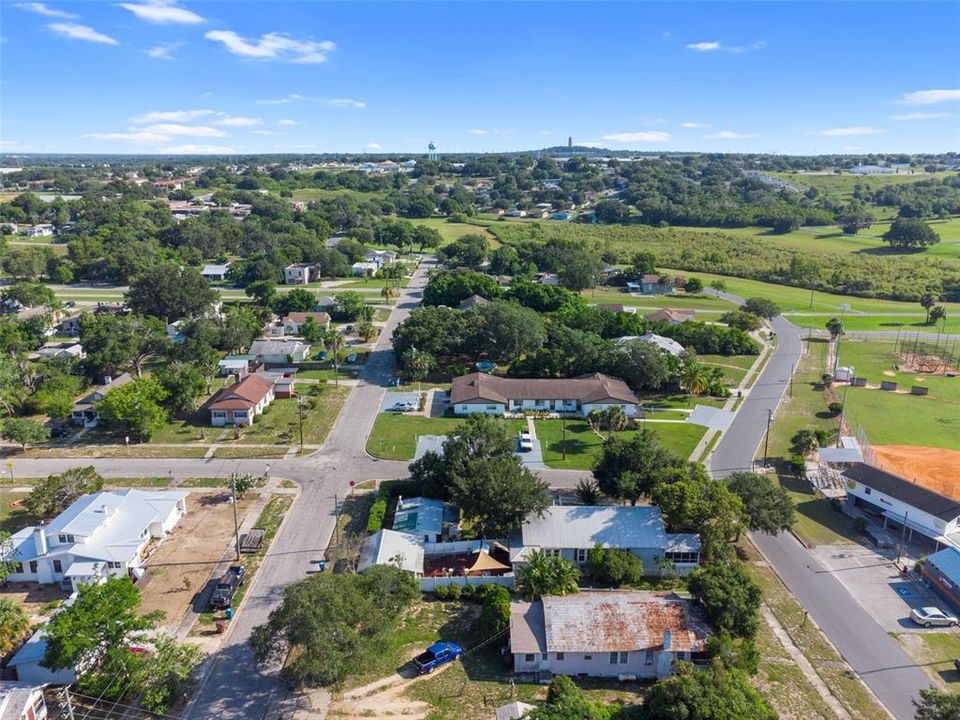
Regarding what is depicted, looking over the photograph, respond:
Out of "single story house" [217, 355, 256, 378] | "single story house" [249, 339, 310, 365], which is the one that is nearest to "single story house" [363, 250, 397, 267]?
"single story house" [249, 339, 310, 365]

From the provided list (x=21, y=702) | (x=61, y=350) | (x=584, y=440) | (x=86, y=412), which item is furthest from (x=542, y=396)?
(x=61, y=350)

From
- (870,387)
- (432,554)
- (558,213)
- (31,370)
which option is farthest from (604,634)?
(558,213)

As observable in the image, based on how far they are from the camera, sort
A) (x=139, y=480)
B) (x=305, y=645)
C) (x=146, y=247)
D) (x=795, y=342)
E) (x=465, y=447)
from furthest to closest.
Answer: (x=146, y=247)
(x=795, y=342)
(x=139, y=480)
(x=465, y=447)
(x=305, y=645)

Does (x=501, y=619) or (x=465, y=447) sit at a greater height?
(x=465, y=447)

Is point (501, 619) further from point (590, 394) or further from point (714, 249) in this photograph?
point (714, 249)

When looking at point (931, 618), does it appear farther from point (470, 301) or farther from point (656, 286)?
point (656, 286)
